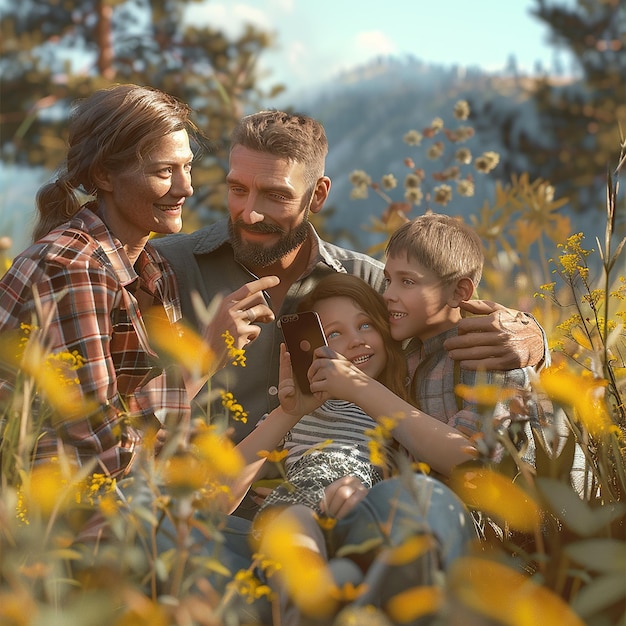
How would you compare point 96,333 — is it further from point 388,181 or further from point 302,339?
point 388,181

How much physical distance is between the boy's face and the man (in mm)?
562

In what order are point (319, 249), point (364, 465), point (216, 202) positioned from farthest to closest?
point (216, 202), point (319, 249), point (364, 465)

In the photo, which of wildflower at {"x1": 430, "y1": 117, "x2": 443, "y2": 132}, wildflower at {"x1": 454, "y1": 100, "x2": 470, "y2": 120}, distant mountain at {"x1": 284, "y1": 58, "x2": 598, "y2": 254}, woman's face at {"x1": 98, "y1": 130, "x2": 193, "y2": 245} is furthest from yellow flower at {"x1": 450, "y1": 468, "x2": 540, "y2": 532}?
distant mountain at {"x1": 284, "y1": 58, "x2": 598, "y2": 254}

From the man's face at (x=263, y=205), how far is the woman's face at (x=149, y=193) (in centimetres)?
38

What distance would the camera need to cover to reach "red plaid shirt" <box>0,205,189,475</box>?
A: 2.06 metres

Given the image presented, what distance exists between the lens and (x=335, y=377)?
2.23 meters

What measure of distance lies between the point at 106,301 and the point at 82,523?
2.09 feet

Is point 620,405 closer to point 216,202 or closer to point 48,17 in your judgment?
point 216,202

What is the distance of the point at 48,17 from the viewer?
15.5 metres

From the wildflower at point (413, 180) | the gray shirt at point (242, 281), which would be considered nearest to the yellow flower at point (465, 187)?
the wildflower at point (413, 180)

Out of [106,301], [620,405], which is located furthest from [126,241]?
[620,405]

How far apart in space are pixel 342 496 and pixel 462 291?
0.88m

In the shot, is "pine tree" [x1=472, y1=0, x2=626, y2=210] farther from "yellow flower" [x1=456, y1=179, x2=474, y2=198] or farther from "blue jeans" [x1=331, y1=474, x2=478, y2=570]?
"blue jeans" [x1=331, y1=474, x2=478, y2=570]

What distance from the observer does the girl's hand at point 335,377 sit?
86.6 inches
